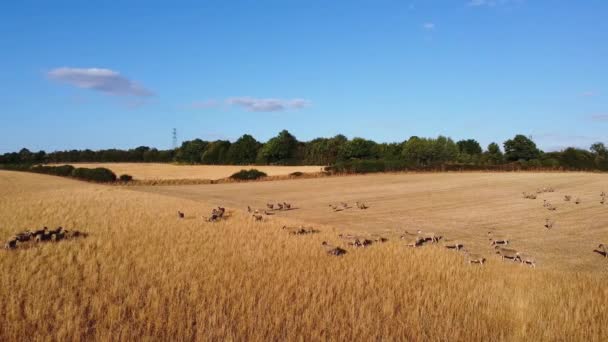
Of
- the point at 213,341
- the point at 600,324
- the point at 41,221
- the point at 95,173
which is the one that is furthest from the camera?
the point at 95,173

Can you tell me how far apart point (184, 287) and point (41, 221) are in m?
10.8

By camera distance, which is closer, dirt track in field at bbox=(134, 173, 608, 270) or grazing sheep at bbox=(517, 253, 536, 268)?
grazing sheep at bbox=(517, 253, 536, 268)

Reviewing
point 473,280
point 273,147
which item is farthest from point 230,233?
point 273,147

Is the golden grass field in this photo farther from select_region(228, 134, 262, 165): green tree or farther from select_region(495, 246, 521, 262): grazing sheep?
select_region(228, 134, 262, 165): green tree

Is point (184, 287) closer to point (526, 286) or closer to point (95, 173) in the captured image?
point (526, 286)

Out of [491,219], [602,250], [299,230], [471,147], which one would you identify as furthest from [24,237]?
[471,147]

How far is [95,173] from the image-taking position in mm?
57719

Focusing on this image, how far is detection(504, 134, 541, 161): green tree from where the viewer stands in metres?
121

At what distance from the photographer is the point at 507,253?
11852 millimetres

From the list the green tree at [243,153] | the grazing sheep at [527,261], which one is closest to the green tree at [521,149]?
the green tree at [243,153]

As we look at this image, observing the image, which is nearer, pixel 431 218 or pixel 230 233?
pixel 230 233

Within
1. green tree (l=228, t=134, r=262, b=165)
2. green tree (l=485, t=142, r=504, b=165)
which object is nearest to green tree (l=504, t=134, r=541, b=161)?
green tree (l=485, t=142, r=504, b=165)

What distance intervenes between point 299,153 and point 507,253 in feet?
398

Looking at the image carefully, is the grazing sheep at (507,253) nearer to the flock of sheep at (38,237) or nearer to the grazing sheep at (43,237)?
the flock of sheep at (38,237)
